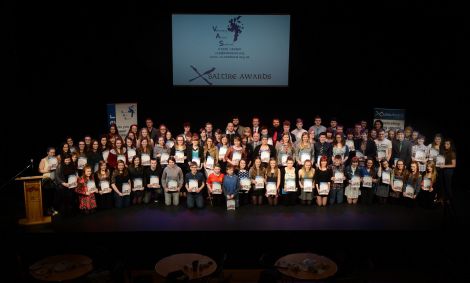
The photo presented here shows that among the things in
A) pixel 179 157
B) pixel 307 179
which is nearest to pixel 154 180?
pixel 179 157

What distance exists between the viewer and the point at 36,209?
8820mm

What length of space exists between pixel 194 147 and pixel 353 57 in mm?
4804

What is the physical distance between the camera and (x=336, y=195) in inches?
391

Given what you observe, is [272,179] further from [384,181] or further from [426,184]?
[426,184]

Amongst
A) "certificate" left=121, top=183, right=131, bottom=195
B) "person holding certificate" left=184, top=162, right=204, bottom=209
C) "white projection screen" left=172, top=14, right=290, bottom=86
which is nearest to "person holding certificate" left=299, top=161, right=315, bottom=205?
"person holding certificate" left=184, top=162, right=204, bottom=209

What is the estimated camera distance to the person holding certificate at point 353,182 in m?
9.65

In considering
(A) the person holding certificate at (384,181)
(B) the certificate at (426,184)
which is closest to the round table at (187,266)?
(A) the person holding certificate at (384,181)

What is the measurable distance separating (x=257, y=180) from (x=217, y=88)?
11.9 feet

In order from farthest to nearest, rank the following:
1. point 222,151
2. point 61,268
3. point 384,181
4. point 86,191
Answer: point 222,151 → point 384,181 → point 86,191 → point 61,268

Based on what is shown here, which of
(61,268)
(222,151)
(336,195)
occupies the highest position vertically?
(222,151)

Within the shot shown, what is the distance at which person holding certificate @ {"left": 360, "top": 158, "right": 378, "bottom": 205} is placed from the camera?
380 inches

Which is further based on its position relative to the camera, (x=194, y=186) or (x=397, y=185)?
(x=397, y=185)

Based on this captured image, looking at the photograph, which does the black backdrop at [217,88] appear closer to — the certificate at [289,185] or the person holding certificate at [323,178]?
the person holding certificate at [323,178]

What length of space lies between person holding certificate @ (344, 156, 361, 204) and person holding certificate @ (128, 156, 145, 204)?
422 centimetres
